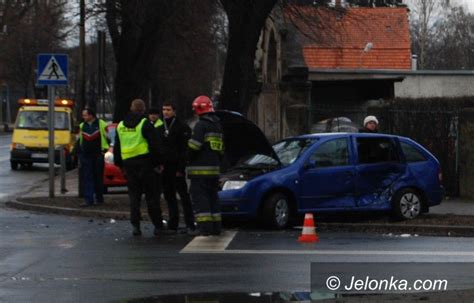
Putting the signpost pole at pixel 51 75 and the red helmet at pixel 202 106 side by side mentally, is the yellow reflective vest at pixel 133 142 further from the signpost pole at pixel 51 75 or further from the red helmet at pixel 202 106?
the signpost pole at pixel 51 75

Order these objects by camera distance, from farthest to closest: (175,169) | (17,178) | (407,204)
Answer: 1. (17,178)
2. (407,204)
3. (175,169)

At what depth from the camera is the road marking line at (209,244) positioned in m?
12.8

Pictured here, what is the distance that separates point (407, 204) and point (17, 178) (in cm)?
1635

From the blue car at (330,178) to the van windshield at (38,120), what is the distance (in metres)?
19.9

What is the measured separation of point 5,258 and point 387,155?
704 cm

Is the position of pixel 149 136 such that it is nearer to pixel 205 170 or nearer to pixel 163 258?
pixel 205 170

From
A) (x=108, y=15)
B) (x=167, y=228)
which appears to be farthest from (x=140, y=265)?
(x=108, y=15)

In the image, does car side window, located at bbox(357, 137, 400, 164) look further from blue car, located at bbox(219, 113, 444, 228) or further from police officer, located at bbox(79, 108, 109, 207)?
police officer, located at bbox(79, 108, 109, 207)

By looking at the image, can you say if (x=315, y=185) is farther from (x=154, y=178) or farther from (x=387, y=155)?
(x=154, y=178)

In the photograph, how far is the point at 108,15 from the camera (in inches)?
1131

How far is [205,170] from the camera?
46.2ft

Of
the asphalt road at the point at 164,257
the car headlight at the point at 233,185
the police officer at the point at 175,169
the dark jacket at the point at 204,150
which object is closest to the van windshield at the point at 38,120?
the asphalt road at the point at 164,257

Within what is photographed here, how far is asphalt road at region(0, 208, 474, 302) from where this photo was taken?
388 inches

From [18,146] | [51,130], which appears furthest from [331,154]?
[18,146]
